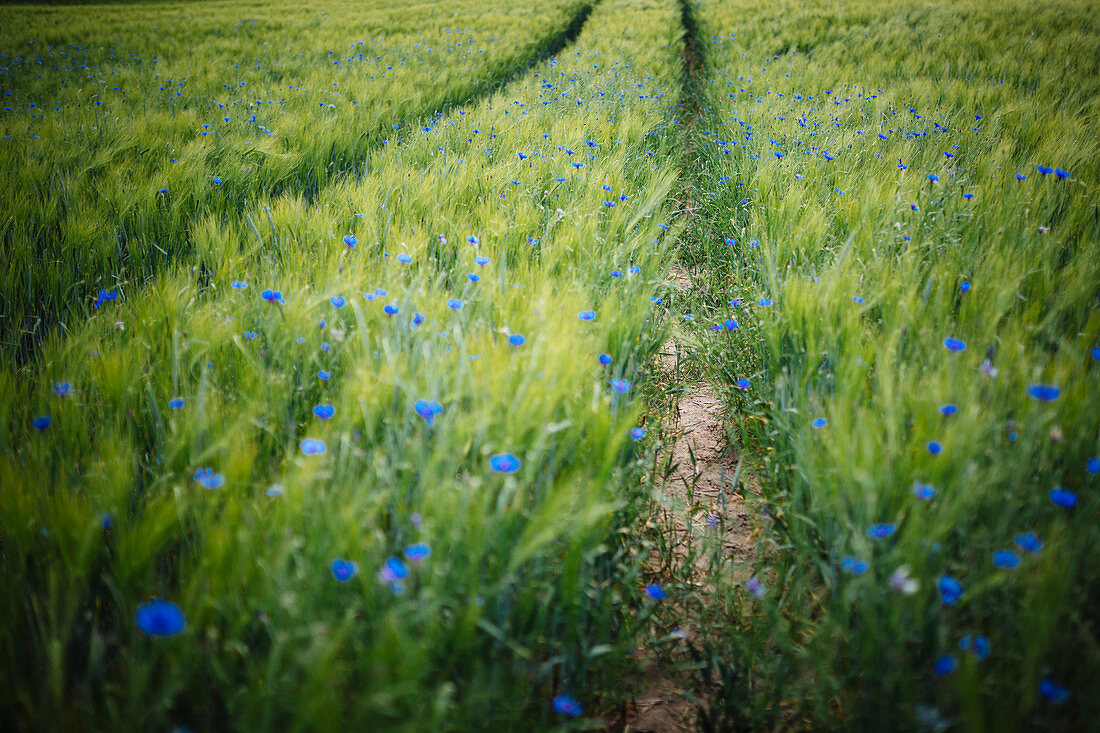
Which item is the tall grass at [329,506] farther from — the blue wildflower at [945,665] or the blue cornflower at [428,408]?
the blue wildflower at [945,665]

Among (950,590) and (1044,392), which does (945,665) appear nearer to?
(950,590)

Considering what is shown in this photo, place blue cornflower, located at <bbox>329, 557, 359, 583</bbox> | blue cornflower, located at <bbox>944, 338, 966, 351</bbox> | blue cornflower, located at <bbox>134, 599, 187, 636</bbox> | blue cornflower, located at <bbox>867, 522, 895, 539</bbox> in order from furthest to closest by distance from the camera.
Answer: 1. blue cornflower, located at <bbox>944, 338, 966, 351</bbox>
2. blue cornflower, located at <bbox>867, 522, 895, 539</bbox>
3. blue cornflower, located at <bbox>329, 557, 359, 583</bbox>
4. blue cornflower, located at <bbox>134, 599, 187, 636</bbox>

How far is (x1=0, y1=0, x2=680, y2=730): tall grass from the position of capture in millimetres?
772

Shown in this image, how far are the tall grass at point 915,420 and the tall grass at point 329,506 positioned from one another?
408 mm

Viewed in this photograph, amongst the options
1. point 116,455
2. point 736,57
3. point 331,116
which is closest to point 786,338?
point 116,455

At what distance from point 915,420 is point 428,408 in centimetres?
101

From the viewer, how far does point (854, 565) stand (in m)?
0.92

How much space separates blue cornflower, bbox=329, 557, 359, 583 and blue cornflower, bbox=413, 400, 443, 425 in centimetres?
28

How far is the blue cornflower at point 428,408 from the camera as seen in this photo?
0.99 metres

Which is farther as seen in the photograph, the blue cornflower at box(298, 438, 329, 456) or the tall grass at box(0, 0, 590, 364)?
the tall grass at box(0, 0, 590, 364)

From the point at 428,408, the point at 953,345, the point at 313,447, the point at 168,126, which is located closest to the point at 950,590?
the point at 953,345

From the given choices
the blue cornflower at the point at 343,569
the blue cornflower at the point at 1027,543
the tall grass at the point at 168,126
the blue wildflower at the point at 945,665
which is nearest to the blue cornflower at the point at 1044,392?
the blue cornflower at the point at 1027,543

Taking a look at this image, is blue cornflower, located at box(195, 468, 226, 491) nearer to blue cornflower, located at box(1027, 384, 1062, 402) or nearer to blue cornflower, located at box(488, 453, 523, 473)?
blue cornflower, located at box(488, 453, 523, 473)

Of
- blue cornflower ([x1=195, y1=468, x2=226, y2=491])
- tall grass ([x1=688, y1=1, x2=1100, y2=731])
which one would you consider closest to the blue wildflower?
tall grass ([x1=688, y1=1, x2=1100, y2=731])
